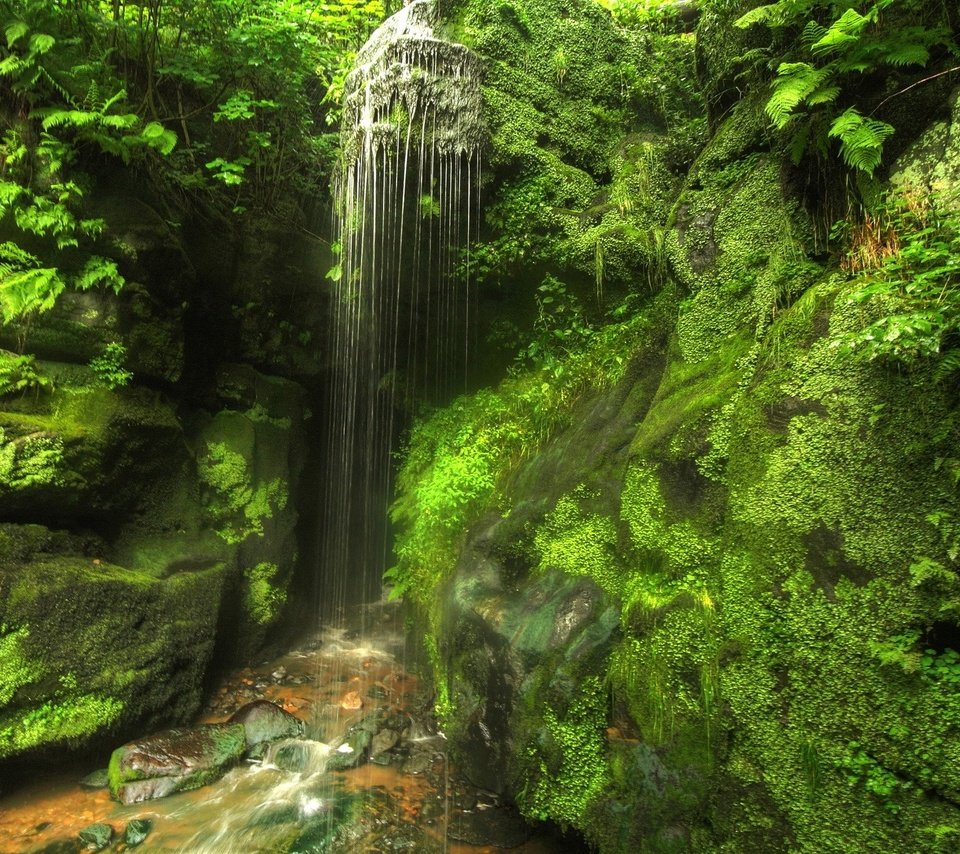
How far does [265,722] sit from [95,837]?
1.83m

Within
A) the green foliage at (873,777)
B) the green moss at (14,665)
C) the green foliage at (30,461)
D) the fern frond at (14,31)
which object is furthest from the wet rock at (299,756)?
the fern frond at (14,31)

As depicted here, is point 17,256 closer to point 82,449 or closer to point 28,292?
point 28,292

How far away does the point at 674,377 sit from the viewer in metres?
4.95

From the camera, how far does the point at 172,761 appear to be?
18.5 ft

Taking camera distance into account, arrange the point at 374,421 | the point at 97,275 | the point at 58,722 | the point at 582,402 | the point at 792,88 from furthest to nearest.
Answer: the point at 374,421 → the point at 97,275 → the point at 582,402 → the point at 58,722 → the point at 792,88

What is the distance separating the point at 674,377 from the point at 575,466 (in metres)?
1.25

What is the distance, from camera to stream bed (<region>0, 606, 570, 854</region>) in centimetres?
478

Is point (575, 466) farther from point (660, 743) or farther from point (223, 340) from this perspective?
point (223, 340)

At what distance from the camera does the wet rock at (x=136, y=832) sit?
479cm

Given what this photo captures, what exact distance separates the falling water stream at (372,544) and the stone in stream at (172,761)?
0.13m

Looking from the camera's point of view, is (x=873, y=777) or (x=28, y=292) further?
(x=28, y=292)

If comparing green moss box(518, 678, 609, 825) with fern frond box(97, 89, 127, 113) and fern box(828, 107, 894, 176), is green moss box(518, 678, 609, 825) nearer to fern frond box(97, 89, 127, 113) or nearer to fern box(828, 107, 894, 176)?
fern box(828, 107, 894, 176)

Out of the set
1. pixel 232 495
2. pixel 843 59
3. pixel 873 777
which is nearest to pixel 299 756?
pixel 232 495

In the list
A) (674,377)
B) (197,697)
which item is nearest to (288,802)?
(197,697)
